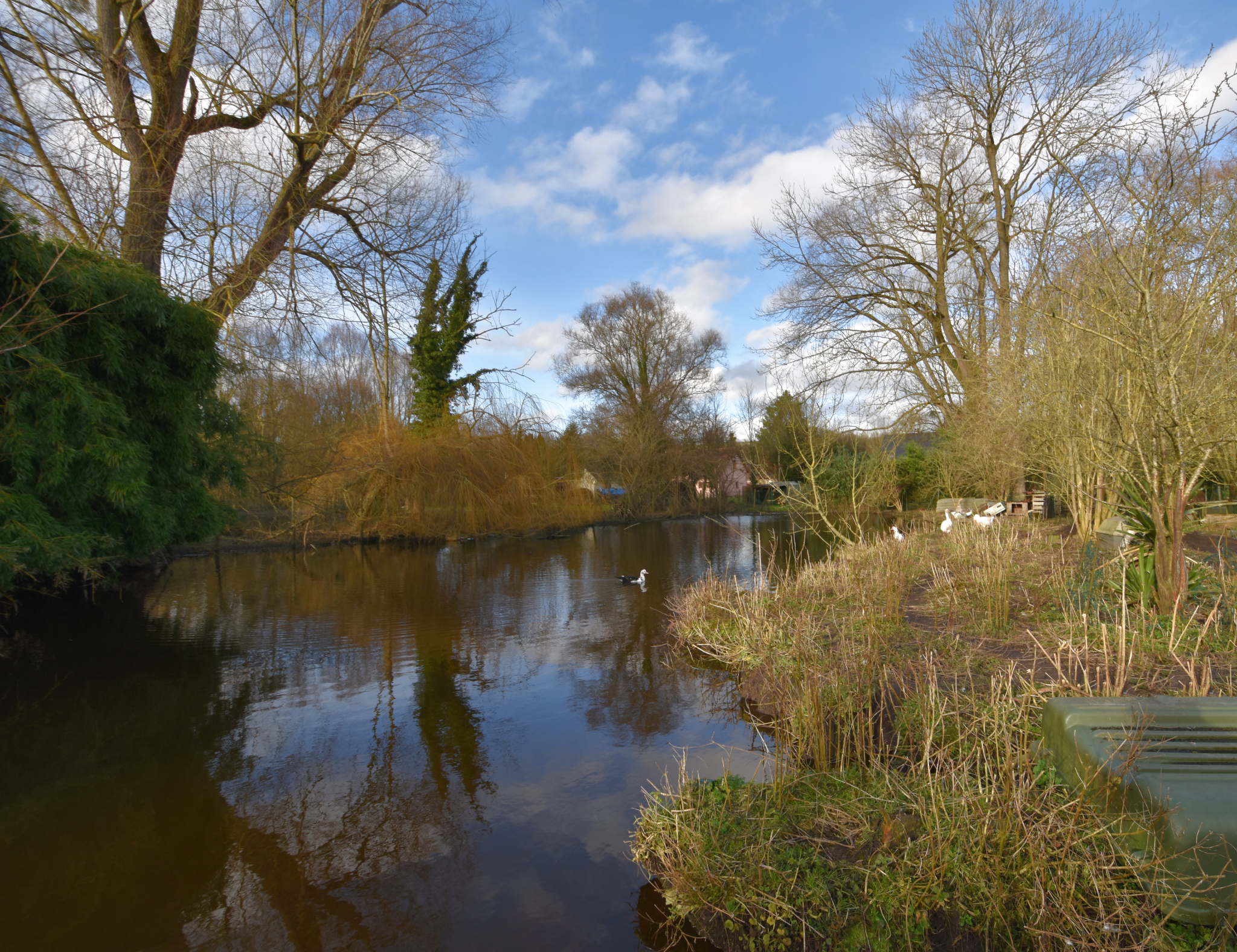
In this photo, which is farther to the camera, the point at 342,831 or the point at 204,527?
the point at 204,527

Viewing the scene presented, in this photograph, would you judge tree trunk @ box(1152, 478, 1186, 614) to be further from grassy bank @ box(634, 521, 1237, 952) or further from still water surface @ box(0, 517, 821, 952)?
still water surface @ box(0, 517, 821, 952)

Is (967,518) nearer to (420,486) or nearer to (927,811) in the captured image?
(927,811)

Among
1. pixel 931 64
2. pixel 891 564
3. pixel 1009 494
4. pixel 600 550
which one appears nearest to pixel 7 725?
pixel 891 564

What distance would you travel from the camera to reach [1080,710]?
3182mm

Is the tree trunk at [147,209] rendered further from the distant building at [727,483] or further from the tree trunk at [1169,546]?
the distant building at [727,483]

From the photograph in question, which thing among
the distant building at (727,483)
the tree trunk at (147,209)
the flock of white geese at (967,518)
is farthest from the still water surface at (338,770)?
the distant building at (727,483)

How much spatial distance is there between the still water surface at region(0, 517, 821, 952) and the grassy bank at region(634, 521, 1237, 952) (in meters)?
0.54

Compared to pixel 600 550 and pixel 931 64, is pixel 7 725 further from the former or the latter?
pixel 931 64

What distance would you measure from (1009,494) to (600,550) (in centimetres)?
1085

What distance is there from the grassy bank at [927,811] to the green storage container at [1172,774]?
9cm

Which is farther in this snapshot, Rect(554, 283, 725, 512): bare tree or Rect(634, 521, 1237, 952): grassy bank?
Rect(554, 283, 725, 512): bare tree

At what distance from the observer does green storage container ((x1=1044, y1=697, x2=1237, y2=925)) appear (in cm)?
244

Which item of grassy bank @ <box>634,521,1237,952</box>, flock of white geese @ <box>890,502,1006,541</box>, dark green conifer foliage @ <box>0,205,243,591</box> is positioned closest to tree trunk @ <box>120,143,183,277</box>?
dark green conifer foliage @ <box>0,205,243,591</box>

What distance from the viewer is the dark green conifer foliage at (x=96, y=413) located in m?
5.46
